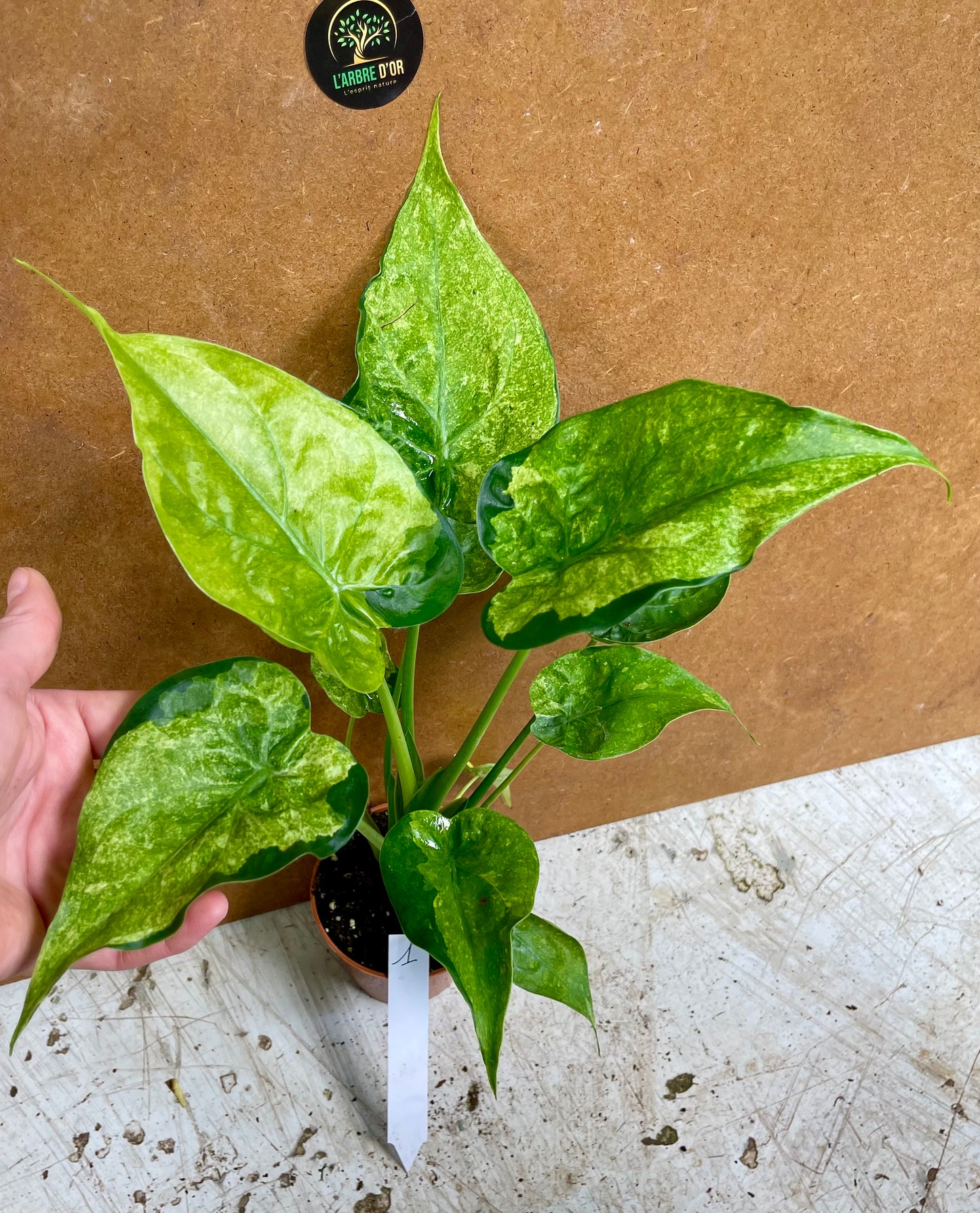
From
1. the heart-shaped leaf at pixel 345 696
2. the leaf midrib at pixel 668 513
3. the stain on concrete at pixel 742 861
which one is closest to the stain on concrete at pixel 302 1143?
the heart-shaped leaf at pixel 345 696

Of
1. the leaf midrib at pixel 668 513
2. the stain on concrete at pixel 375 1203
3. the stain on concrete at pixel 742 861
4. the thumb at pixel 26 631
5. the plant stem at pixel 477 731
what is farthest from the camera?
the stain on concrete at pixel 742 861

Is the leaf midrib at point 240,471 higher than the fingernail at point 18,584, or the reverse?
the leaf midrib at point 240,471

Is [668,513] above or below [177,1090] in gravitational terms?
above

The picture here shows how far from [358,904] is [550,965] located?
0.27 metres

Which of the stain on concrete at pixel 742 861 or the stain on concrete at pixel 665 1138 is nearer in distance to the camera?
the stain on concrete at pixel 665 1138

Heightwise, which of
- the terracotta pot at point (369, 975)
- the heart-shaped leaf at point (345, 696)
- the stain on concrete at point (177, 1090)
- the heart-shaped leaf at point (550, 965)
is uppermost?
the heart-shaped leaf at point (345, 696)

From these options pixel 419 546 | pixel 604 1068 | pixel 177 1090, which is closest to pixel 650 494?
pixel 419 546

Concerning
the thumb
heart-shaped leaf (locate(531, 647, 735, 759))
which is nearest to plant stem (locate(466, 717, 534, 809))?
heart-shaped leaf (locate(531, 647, 735, 759))

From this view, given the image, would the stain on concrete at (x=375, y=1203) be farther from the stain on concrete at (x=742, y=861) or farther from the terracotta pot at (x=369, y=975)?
the stain on concrete at (x=742, y=861)

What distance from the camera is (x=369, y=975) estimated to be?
1.01 meters

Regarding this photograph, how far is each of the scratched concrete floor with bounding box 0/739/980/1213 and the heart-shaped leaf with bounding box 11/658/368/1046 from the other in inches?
16.4

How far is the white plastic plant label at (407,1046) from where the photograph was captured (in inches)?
34.9

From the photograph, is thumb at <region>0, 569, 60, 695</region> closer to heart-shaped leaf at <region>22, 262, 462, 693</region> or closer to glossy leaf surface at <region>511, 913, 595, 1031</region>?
heart-shaped leaf at <region>22, 262, 462, 693</region>

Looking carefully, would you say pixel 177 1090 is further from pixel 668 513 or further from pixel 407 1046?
pixel 668 513
